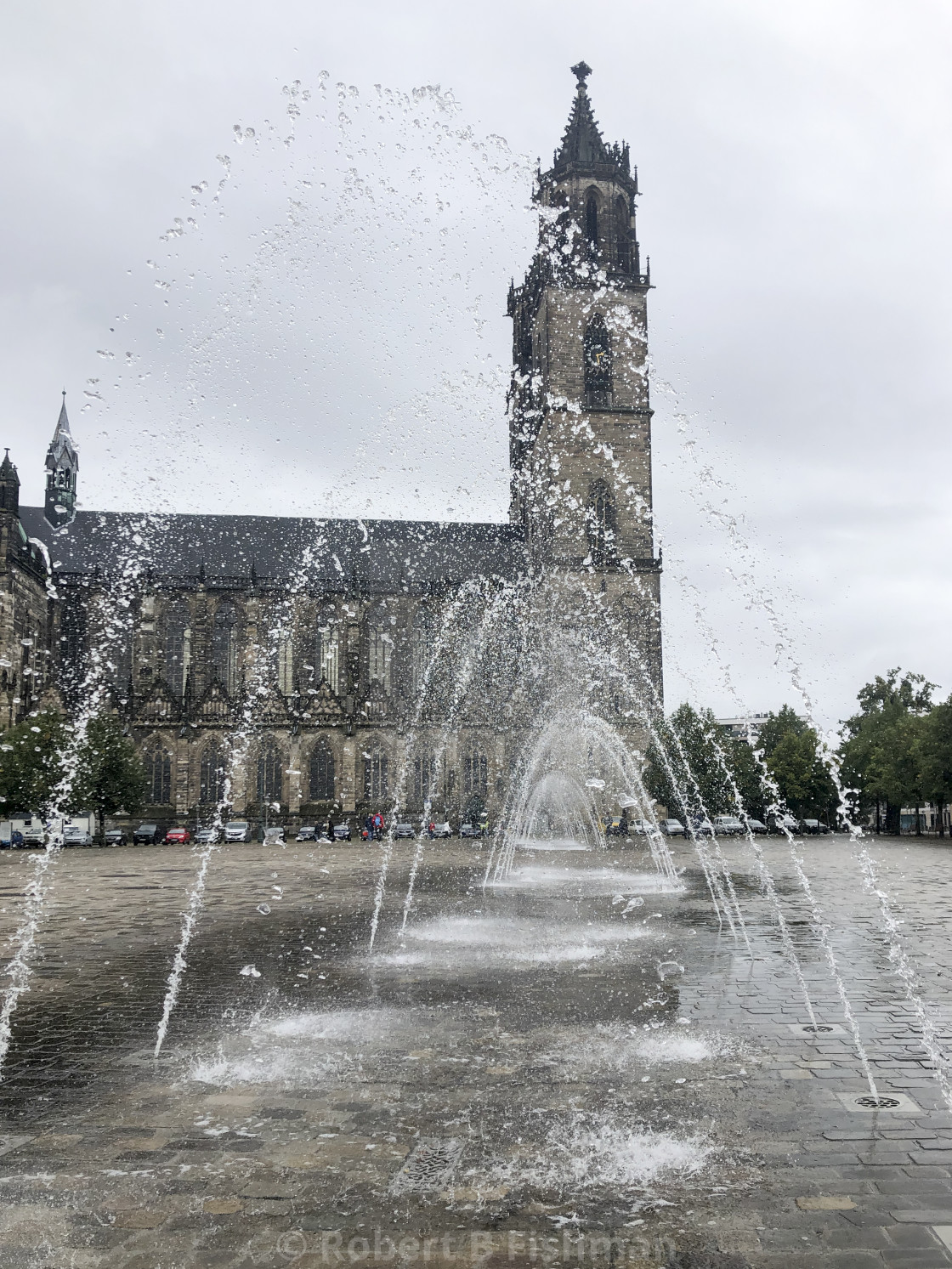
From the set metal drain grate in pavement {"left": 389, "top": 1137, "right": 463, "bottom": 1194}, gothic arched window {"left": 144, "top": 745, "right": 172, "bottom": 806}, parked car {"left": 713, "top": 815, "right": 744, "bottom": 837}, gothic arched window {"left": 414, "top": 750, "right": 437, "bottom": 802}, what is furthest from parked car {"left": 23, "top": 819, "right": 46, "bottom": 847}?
metal drain grate in pavement {"left": 389, "top": 1137, "right": 463, "bottom": 1194}

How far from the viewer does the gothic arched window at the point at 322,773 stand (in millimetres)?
62719

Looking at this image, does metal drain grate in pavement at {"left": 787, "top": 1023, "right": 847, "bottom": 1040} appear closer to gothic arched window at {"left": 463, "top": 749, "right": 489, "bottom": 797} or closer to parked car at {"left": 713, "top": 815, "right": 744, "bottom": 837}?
parked car at {"left": 713, "top": 815, "right": 744, "bottom": 837}

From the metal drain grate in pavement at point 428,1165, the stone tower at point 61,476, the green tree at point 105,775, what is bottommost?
the metal drain grate in pavement at point 428,1165

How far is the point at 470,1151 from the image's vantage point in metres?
5.20

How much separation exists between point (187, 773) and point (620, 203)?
44186 millimetres

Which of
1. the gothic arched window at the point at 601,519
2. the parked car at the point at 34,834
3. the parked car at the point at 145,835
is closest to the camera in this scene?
the parked car at the point at 34,834

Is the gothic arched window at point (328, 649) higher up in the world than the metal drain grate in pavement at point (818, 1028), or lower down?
higher up

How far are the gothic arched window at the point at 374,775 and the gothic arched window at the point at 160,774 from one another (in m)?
12.2

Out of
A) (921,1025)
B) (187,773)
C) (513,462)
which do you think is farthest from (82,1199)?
(513,462)

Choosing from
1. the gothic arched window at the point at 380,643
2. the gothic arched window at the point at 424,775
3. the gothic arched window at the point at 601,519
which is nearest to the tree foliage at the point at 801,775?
the gothic arched window at the point at 601,519

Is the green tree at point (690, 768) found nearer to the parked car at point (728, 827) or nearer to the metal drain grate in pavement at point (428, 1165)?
the parked car at point (728, 827)

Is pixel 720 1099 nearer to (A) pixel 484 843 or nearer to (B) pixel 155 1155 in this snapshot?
(B) pixel 155 1155

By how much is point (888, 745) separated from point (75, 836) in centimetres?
4765

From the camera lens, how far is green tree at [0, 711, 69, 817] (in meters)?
44.8
